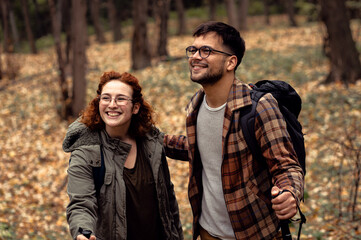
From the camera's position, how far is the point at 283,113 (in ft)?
7.73

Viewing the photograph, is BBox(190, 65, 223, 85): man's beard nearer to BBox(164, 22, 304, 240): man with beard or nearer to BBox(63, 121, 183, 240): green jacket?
BBox(164, 22, 304, 240): man with beard

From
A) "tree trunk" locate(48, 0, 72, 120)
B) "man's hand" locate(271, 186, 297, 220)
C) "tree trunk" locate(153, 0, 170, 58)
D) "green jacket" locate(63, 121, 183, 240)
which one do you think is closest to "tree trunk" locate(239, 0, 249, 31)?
"tree trunk" locate(153, 0, 170, 58)

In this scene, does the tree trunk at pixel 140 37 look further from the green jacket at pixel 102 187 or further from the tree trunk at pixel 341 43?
the green jacket at pixel 102 187

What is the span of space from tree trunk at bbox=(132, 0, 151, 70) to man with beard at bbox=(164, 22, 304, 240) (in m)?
12.2

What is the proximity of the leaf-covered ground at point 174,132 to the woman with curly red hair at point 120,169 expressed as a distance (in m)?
2.34

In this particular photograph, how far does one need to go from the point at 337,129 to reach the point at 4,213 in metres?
6.44

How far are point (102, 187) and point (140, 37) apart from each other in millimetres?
12576

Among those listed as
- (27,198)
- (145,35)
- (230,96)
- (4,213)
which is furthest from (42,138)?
(230,96)

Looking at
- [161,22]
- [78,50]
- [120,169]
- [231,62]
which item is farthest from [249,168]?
[161,22]

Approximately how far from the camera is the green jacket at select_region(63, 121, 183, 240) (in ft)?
7.72

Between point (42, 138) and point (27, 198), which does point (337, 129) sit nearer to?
point (27, 198)

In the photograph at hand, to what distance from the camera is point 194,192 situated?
2.66 metres

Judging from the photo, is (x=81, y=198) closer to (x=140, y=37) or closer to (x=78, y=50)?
(x=78, y=50)

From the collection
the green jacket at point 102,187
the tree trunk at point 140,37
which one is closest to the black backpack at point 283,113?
the green jacket at point 102,187
